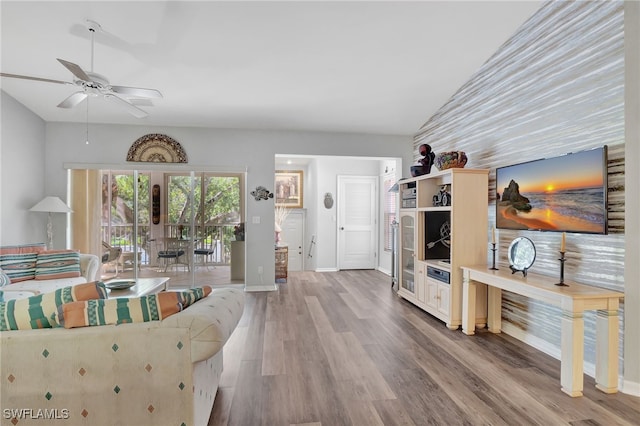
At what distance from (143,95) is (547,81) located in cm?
367

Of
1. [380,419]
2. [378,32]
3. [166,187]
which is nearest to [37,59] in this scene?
[166,187]

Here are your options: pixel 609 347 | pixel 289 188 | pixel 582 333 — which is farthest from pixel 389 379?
pixel 289 188

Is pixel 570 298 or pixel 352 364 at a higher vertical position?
pixel 570 298

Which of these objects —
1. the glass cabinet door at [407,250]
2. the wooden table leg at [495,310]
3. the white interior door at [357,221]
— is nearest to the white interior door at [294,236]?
the white interior door at [357,221]

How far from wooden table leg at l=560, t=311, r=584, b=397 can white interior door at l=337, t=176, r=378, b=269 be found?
4994 millimetres

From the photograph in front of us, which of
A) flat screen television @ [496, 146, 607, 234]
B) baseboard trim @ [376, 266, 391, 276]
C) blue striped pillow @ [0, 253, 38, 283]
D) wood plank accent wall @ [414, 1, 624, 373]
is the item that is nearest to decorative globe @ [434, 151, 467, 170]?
wood plank accent wall @ [414, 1, 624, 373]

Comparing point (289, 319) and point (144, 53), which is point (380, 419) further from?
point (144, 53)

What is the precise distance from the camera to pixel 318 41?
10.8 ft

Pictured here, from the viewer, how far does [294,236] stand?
25.5ft

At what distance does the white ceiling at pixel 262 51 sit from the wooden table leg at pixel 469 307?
7.98 feet

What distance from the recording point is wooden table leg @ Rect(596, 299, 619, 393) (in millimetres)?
2309

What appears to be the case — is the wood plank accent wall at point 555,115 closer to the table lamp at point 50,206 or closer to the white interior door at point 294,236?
the white interior door at point 294,236

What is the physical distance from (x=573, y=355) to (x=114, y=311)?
2.91m

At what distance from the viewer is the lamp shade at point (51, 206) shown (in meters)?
4.56
